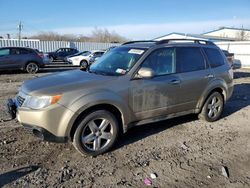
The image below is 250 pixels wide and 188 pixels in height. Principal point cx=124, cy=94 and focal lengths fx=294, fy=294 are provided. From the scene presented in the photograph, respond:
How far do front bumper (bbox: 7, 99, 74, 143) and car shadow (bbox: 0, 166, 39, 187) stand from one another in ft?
1.58

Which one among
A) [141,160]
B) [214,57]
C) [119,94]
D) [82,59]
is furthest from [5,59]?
[141,160]

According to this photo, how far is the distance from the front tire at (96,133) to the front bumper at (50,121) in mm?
241

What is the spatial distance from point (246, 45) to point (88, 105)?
83.5 feet

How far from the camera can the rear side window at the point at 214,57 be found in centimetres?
656

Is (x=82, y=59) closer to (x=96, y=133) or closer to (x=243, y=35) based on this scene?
(x=96, y=133)

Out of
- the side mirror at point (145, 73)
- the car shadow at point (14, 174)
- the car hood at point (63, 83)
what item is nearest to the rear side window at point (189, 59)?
the side mirror at point (145, 73)

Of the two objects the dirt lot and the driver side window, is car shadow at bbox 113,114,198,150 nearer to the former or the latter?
the dirt lot

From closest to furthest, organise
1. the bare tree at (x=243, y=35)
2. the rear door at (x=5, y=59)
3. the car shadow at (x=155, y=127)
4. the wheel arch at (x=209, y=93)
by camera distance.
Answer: the car shadow at (x=155, y=127) < the wheel arch at (x=209, y=93) < the rear door at (x=5, y=59) < the bare tree at (x=243, y=35)

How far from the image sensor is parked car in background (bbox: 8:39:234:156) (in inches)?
174

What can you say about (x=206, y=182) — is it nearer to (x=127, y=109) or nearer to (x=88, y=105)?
(x=127, y=109)

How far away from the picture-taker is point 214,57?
6719 millimetres

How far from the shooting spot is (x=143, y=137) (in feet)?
18.6

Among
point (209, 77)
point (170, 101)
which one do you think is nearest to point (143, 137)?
point (170, 101)

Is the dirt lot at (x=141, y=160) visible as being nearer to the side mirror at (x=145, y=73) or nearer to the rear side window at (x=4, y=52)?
the side mirror at (x=145, y=73)
